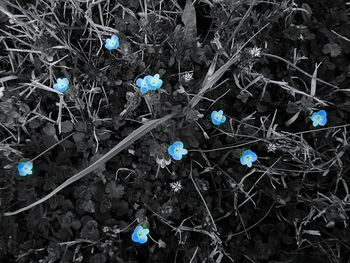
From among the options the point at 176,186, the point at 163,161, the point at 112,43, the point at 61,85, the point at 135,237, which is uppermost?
the point at 112,43

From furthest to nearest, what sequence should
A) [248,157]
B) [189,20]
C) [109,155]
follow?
1. [189,20]
2. [248,157]
3. [109,155]

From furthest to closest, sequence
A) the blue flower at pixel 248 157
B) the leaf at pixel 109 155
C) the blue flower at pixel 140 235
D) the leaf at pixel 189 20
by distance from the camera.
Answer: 1. the leaf at pixel 189 20
2. the blue flower at pixel 248 157
3. the blue flower at pixel 140 235
4. the leaf at pixel 109 155

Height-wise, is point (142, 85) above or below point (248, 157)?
above

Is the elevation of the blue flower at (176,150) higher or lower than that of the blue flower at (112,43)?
lower

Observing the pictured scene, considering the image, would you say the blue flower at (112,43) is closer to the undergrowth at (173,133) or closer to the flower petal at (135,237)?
the undergrowth at (173,133)

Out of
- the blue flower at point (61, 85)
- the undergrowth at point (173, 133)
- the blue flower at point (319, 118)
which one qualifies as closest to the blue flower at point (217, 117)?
the undergrowth at point (173, 133)

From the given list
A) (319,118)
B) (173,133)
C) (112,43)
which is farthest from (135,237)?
(319,118)

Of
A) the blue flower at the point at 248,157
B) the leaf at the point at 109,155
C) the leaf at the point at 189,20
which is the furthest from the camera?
the leaf at the point at 189,20

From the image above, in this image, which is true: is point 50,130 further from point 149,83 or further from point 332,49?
point 332,49
